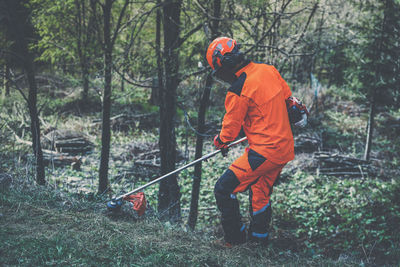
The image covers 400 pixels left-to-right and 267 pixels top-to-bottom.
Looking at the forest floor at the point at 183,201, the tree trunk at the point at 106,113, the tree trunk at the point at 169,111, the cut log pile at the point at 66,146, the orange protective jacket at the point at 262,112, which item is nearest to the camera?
the forest floor at the point at 183,201

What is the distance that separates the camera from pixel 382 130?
39.5 feet

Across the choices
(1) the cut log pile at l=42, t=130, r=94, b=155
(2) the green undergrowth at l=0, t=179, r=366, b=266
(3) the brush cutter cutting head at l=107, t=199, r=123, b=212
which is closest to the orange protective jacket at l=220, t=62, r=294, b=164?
(2) the green undergrowth at l=0, t=179, r=366, b=266

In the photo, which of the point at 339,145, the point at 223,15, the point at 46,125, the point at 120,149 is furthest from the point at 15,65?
the point at 339,145

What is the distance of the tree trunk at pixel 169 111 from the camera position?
6.29 m

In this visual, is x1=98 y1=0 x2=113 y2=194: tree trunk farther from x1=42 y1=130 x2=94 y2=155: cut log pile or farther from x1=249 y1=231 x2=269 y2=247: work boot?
x1=249 y1=231 x2=269 y2=247: work boot

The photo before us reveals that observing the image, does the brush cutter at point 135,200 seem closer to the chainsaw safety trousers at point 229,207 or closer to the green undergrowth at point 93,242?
the green undergrowth at point 93,242

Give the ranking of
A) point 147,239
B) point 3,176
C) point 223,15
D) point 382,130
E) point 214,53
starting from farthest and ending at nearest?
point 382,130 < point 223,15 < point 3,176 < point 214,53 < point 147,239

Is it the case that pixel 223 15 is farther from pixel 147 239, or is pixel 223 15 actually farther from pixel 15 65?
pixel 15 65

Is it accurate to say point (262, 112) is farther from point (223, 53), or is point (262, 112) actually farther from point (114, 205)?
point (114, 205)

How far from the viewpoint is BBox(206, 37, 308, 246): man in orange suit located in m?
3.50

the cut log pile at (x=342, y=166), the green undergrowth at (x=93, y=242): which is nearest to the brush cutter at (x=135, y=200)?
the green undergrowth at (x=93, y=242)

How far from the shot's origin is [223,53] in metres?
3.68

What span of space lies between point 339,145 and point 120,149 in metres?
7.08

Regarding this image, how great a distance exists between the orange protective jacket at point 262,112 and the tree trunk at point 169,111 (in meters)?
2.75
